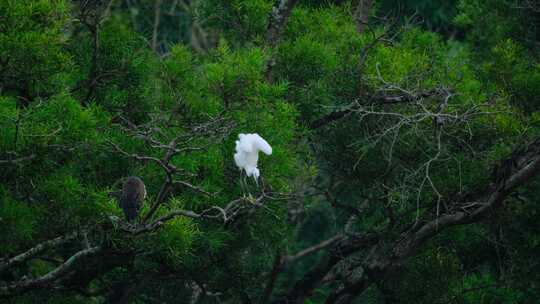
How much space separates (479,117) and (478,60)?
2232 millimetres

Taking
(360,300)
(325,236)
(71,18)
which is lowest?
A: (325,236)

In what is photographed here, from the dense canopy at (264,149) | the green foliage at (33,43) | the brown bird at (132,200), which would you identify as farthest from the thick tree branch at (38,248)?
the green foliage at (33,43)

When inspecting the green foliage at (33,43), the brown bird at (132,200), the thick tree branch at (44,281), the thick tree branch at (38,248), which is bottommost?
the thick tree branch at (44,281)

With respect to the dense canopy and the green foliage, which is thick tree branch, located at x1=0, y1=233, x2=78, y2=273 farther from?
the green foliage

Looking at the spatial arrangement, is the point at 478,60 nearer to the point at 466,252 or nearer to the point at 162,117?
the point at 466,252

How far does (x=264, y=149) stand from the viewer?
5.57 m

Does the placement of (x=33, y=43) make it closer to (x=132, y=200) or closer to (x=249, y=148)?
(x=132, y=200)

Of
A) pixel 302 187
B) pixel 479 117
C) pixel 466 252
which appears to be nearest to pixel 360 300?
pixel 466 252

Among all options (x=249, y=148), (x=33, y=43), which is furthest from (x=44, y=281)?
(x=249, y=148)

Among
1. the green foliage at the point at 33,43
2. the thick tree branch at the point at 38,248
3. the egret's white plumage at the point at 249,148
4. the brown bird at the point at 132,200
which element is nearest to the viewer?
the egret's white plumage at the point at 249,148

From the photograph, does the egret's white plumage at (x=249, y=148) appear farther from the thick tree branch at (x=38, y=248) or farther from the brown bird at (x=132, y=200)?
the thick tree branch at (x=38, y=248)

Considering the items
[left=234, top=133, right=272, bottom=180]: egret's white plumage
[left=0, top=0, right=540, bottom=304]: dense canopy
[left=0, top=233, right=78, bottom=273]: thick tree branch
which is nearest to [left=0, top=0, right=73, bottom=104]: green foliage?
[left=0, top=0, right=540, bottom=304]: dense canopy

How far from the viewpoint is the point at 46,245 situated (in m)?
6.19

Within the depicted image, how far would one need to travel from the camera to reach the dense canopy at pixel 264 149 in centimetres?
621
